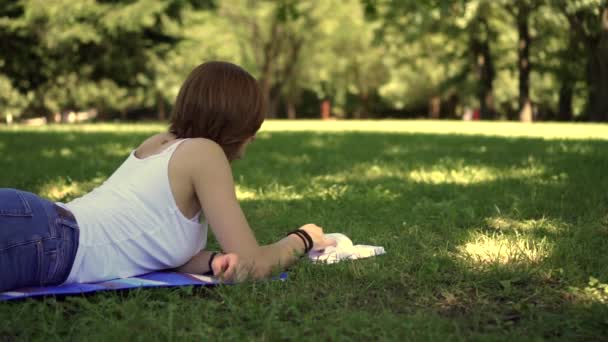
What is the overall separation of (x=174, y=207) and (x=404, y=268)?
1.20 m

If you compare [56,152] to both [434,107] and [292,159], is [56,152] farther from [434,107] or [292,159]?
[434,107]

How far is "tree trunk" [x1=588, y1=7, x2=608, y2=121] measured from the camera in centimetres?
2377

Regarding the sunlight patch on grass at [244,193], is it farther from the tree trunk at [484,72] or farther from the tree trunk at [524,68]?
the tree trunk at [484,72]

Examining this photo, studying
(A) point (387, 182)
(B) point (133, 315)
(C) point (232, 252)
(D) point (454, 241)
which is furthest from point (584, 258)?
(A) point (387, 182)

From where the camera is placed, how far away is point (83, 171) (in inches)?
294

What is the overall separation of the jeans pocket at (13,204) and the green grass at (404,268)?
15.9 inches

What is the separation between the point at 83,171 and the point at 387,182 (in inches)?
135

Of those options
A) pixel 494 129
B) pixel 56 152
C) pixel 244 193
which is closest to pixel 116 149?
pixel 56 152

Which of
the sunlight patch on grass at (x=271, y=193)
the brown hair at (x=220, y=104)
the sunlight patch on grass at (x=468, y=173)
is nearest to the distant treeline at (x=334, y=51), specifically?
the sunlight patch on grass at (x=468, y=173)

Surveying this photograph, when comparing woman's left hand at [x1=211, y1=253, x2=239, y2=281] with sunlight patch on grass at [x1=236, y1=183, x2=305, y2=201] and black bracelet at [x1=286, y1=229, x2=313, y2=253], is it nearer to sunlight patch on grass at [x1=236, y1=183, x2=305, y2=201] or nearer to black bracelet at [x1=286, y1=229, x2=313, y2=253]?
black bracelet at [x1=286, y1=229, x2=313, y2=253]

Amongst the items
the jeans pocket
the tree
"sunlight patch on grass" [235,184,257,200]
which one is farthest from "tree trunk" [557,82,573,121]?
the jeans pocket

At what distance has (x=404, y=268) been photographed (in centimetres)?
337

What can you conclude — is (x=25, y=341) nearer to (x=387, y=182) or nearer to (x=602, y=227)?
(x=602, y=227)

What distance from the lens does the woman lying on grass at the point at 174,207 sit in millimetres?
2914
